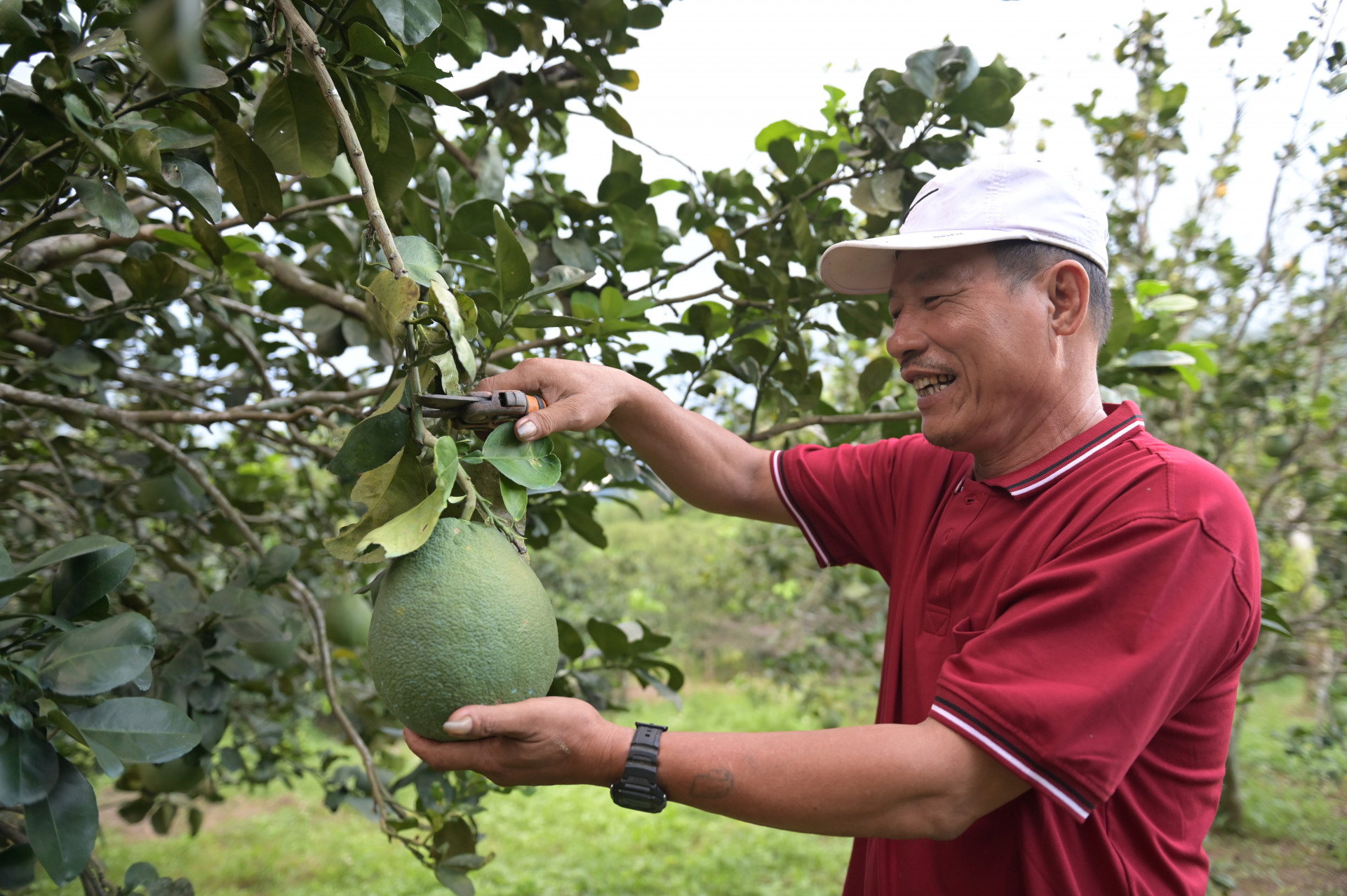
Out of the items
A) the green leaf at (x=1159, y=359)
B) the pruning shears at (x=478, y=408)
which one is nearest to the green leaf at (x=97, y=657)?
the pruning shears at (x=478, y=408)

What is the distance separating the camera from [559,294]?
72.1 inches

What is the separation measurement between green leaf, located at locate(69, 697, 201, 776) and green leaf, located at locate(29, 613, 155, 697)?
30 millimetres

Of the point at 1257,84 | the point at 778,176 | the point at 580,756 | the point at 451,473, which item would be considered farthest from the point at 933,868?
the point at 1257,84

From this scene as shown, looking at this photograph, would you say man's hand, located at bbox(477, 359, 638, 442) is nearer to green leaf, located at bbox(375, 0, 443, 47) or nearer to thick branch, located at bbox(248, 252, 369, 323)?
green leaf, located at bbox(375, 0, 443, 47)

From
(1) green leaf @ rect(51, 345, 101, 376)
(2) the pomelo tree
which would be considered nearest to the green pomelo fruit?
(2) the pomelo tree

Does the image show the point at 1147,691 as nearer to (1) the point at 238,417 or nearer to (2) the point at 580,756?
(2) the point at 580,756

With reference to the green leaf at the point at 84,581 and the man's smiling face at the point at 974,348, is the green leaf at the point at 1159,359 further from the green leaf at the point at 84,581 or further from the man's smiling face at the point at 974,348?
the green leaf at the point at 84,581

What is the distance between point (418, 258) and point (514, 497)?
0.30 m

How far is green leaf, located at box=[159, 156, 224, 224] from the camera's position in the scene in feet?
4.14

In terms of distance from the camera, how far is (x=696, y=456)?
5.77 feet

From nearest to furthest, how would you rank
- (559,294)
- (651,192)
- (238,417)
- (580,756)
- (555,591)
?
(580,756), (238,417), (559,294), (651,192), (555,591)

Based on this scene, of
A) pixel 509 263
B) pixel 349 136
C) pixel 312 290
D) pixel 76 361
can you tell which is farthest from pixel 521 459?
pixel 76 361

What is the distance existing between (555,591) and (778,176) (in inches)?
206

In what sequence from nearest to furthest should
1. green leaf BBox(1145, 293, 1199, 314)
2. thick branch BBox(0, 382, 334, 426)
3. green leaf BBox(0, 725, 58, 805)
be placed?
green leaf BBox(0, 725, 58, 805)
thick branch BBox(0, 382, 334, 426)
green leaf BBox(1145, 293, 1199, 314)
